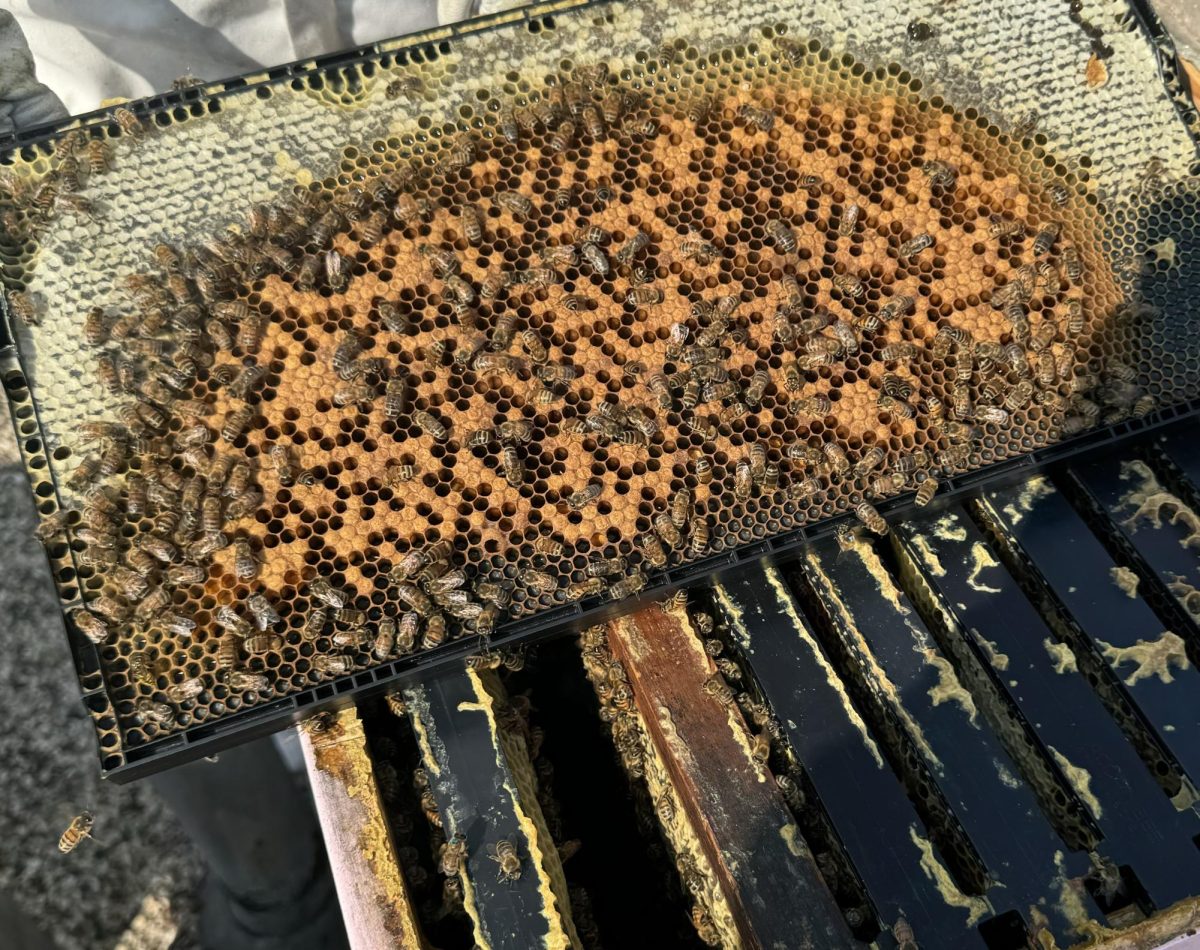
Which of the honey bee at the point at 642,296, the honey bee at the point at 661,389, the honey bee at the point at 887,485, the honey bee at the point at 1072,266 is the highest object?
the honey bee at the point at 642,296

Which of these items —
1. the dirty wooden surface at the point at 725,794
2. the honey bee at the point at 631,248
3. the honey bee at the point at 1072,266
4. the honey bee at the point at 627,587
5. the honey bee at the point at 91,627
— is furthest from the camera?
the honey bee at the point at 1072,266

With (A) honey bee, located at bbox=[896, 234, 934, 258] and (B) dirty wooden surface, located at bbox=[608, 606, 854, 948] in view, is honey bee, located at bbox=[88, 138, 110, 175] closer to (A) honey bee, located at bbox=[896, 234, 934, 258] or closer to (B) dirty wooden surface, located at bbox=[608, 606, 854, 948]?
(B) dirty wooden surface, located at bbox=[608, 606, 854, 948]

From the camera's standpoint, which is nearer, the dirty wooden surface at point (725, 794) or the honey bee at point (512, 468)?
the dirty wooden surface at point (725, 794)

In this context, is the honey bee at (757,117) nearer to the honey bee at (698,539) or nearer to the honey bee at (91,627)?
the honey bee at (698,539)

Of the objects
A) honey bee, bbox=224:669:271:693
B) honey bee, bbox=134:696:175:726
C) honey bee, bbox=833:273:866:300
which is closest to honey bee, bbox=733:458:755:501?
honey bee, bbox=833:273:866:300

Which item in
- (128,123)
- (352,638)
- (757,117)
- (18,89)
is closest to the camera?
(352,638)

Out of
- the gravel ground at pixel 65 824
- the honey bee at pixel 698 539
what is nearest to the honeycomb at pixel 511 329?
the honey bee at pixel 698 539

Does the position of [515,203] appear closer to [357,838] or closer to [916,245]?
[916,245]

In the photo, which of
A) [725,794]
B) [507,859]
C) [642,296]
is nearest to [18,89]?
[642,296]
